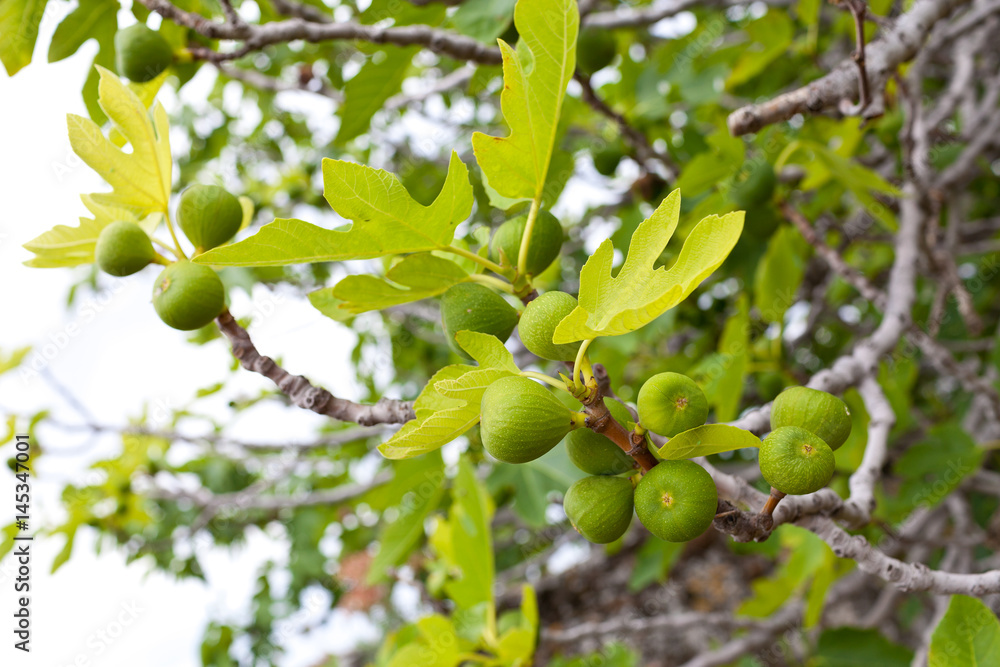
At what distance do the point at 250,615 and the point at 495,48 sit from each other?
5593 mm

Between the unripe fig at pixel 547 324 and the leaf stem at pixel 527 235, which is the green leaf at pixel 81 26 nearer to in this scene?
the leaf stem at pixel 527 235

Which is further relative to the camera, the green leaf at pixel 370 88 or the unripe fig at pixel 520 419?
the green leaf at pixel 370 88

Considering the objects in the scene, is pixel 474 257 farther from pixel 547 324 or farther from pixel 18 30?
pixel 18 30

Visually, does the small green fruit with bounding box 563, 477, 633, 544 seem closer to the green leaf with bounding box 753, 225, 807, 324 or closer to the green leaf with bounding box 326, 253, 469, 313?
the green leaf with bounding box 326, 253, 469, 313

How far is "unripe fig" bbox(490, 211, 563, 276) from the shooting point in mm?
1236

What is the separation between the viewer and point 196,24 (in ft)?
6.02

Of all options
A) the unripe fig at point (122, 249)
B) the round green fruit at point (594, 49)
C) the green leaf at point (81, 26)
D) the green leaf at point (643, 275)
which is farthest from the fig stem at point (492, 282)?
the green leaf at point (81, 26)

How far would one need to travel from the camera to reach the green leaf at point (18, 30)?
1.91m

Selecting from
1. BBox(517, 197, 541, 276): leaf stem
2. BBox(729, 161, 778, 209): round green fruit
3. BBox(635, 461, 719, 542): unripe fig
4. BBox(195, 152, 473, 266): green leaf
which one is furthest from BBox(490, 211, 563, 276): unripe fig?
BBox(729, 161, 778, 209): round green fruit

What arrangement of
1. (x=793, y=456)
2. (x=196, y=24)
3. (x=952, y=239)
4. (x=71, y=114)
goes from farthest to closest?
(x=952, y=239) → (x=196, y=24) → (x=71, y=114) → (x=793, y=456)

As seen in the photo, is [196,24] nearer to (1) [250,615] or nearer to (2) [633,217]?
(2) [633,217]

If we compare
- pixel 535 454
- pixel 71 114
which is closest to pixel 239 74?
pixel 71 114

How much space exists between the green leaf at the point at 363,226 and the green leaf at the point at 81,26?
1640 millimetres

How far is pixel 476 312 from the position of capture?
3.76ft
